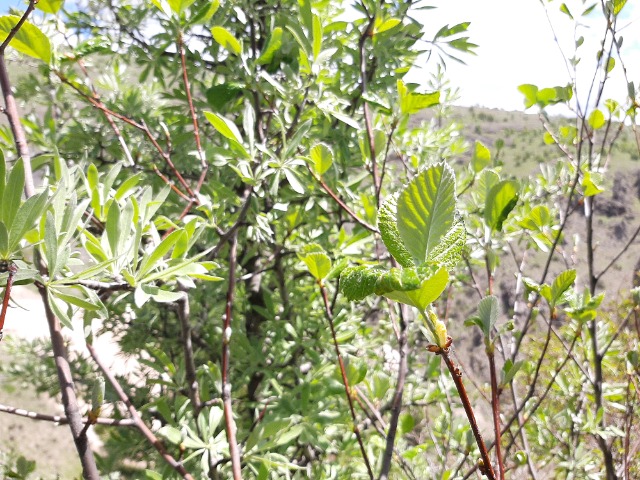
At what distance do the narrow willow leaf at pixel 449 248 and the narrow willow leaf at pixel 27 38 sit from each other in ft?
2.86

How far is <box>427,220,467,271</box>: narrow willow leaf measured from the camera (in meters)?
0.42

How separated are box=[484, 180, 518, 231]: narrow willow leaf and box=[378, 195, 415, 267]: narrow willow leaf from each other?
0.25 meters

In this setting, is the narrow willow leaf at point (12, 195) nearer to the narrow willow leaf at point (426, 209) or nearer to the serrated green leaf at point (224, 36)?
the narrow willow leaf at point (426, 209)

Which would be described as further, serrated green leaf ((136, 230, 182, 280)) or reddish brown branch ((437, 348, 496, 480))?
serrated green leaf ((136, 230, 182, 280))

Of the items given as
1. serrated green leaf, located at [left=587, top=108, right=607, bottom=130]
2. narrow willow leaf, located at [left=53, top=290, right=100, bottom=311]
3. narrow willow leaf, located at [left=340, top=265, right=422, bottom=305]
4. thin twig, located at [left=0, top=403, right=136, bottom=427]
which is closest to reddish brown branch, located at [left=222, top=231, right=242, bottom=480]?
thin twig, located at [left=0, top=403, right=136, bottom=427]

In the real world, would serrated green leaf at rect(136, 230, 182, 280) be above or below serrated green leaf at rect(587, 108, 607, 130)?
below

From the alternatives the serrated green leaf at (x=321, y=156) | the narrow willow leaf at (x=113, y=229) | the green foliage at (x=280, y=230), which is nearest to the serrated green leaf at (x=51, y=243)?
the green foliage at (x=280, y=230)

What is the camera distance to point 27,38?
0.93m

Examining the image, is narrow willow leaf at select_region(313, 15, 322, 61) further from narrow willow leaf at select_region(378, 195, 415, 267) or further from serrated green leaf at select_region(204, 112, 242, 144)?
narrow willow leaf at select_region(378, 195, 415, 267)

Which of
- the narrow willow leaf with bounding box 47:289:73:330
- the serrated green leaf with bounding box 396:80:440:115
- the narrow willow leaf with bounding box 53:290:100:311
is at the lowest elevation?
the narrow willow leaf with bounding box 47:289:73:330

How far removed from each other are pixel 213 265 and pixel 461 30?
1.04 metres

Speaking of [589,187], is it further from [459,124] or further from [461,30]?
[459,124]

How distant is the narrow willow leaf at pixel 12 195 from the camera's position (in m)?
0.54

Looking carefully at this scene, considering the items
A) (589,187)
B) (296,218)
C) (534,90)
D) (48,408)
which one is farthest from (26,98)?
(48,408)
